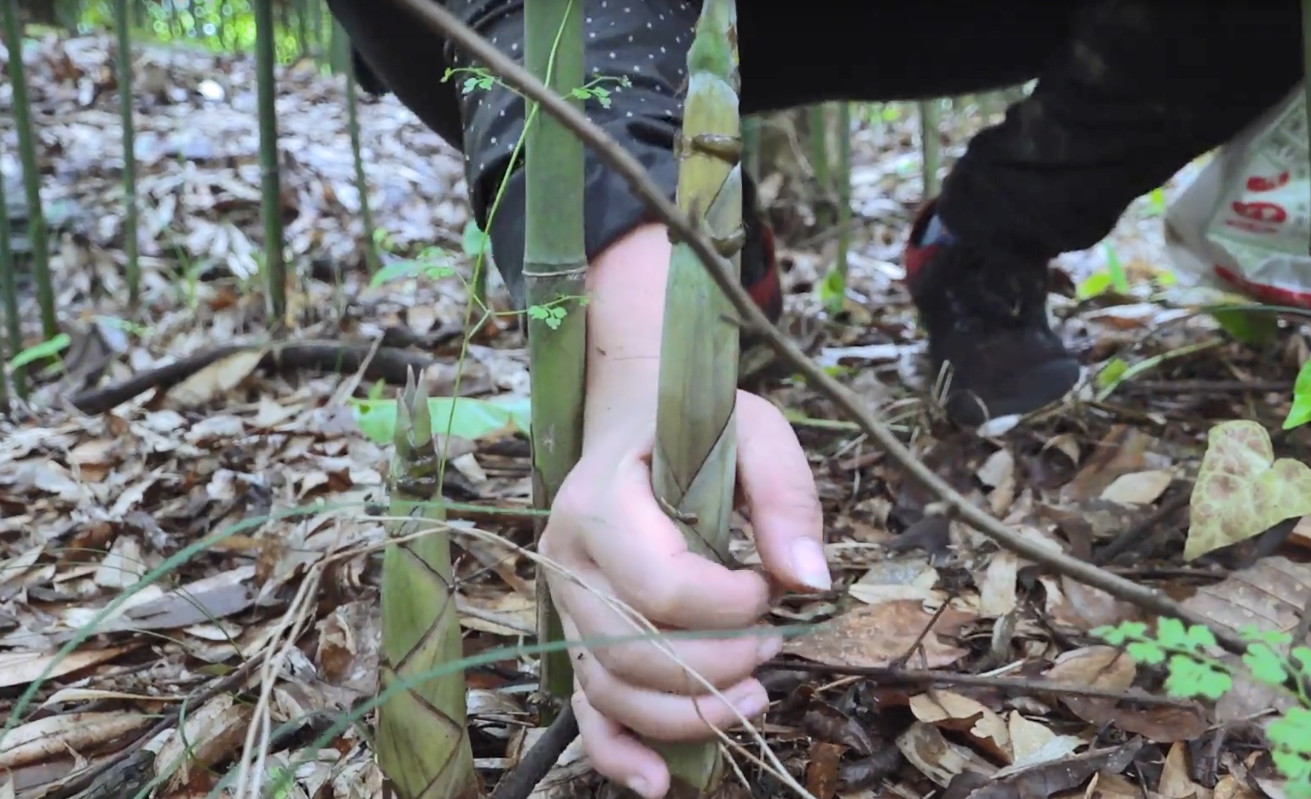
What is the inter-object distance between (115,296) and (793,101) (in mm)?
1556

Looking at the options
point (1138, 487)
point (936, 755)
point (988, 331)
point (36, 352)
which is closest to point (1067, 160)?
point (988, 331)

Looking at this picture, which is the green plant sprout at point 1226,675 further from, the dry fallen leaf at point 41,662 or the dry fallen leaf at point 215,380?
the dry fallen leaf at point 215,380

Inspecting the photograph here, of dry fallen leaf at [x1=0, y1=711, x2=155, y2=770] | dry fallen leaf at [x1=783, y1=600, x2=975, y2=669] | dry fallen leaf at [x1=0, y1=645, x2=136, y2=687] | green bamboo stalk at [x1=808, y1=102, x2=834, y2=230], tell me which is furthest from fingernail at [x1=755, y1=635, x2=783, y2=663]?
green bamboo stalk at [x1=808, y1=102, x2=834, y2=230]

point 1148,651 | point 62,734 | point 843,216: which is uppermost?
point 843,216

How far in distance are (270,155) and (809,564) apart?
4.43ft

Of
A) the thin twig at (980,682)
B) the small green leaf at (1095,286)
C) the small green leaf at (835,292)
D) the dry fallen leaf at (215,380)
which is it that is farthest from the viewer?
the small green leaf at (1095,286)

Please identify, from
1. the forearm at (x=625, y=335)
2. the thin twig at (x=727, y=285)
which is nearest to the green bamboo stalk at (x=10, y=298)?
the forearm at (x=625, y=335)

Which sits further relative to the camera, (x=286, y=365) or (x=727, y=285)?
(x=286, y=365)

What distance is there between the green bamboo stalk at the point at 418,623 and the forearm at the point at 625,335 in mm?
90

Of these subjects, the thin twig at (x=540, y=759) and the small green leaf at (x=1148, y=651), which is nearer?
the small green leaf at (x=1148, y=651)

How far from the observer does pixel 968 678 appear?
655 mm

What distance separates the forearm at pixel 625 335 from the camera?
550 millimetres

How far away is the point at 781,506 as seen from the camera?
1.68 feet

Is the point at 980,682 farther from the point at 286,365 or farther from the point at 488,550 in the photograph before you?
the point at 286,365
